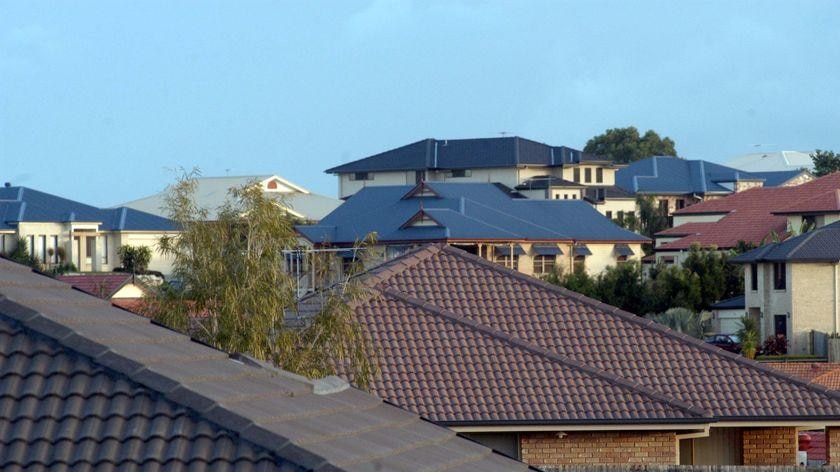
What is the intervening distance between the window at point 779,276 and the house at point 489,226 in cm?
2131

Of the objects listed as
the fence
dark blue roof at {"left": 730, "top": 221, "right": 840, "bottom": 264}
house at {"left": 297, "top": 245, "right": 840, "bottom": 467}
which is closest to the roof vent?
house at {"left": 297, "top": 245, "right": 840, "bottom": 467}

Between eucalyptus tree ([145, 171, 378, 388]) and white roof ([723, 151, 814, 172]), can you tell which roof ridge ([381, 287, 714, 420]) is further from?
white roof ([723, 151, 814, 172])

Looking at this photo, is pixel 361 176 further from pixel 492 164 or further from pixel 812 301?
pixel 812 301

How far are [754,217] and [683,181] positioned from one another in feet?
130

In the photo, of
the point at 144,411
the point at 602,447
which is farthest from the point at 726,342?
the point at 144,411

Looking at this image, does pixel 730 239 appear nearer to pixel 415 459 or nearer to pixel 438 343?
pixel 438 343

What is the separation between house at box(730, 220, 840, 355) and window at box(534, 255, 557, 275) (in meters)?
21.8

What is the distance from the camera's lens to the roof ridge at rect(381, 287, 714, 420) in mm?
23719

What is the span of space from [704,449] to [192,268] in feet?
34.6

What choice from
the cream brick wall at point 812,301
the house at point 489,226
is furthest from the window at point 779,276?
the house at point 489,226

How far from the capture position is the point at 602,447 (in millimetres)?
23703

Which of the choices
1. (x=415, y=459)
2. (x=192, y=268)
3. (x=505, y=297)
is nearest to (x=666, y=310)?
(x=505, y=297)

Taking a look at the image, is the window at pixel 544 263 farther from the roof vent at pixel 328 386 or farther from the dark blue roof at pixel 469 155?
the roof vent at pixel 328 386

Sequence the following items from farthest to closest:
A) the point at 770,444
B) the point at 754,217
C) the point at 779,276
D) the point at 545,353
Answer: the point at 754,217, the point at 779,276, the point at 770,444, the point at 545,353
